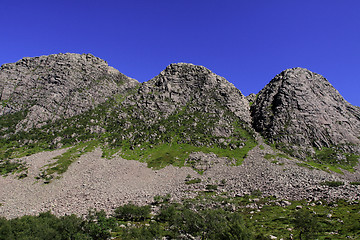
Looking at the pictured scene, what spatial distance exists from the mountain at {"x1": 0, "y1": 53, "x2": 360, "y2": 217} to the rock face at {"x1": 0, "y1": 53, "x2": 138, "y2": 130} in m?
0.85

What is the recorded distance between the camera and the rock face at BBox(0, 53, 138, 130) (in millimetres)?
133750

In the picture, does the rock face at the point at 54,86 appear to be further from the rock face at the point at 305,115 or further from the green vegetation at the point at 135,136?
the rock face at the point at 305,115

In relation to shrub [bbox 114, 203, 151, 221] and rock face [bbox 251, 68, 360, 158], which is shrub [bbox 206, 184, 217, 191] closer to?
shrub [bbox 114, 203, 151, 221]

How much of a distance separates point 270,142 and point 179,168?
68.1m

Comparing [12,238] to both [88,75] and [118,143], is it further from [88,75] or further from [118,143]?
[88,75]

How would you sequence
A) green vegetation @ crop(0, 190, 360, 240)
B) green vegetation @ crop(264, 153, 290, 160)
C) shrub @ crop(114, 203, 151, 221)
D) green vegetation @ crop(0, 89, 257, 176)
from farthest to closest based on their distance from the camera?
green vegetation @ crop(0, 89, 257, 176) → green vegetation @ crop(264, 153, 290, 160) → shrub @ crop(114, 203, 151, 221) → green vegetation @ crop(0, 190, 360, 240)

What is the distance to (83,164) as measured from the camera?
86.2 meters

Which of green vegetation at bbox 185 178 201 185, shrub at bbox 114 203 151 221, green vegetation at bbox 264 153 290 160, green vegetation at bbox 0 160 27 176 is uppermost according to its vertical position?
green vegetation at bbox 264 153 290 160

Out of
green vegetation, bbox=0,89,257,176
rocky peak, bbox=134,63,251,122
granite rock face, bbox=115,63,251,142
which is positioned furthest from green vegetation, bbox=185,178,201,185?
rocky peak, bbox=134,63,251,122

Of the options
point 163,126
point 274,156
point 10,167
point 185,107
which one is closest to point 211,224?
point 274,156

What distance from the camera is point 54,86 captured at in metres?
148

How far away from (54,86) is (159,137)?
105 meters

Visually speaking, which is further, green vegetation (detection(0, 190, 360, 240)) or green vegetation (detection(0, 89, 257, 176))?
green vegetation (detection(0, 89, 257, 176))

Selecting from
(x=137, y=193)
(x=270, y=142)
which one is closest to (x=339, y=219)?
(x=137, y=193)
